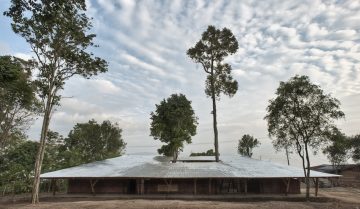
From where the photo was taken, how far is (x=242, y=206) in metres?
20.7

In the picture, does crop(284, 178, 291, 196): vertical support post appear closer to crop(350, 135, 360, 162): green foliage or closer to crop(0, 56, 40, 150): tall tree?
crop(0, 56, 40, 150): tall tree

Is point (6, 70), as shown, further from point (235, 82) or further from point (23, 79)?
point (235, 82)

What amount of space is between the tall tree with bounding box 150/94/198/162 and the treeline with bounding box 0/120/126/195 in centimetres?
1353

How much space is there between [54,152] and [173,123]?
19.5 m

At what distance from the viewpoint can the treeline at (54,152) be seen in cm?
3547

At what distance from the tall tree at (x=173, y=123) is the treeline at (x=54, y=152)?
13.5m

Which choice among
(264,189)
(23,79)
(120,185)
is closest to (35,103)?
Answer: (23,79)

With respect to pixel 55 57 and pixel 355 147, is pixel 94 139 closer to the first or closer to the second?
pixel 55 57

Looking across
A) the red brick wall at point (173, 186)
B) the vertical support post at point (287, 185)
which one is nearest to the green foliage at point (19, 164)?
the red brick wall at point (173, 186)

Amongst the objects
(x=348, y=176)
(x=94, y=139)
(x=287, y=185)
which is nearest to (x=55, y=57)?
(x=287, y=185)

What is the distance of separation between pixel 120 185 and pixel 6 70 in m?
15.6

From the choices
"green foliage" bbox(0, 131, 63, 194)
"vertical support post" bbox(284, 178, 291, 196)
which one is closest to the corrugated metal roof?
"vertical support post" bbox(284, 178, 291, 196)

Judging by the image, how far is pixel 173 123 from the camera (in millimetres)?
46344

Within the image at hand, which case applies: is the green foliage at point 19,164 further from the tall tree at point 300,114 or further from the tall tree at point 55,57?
the tall tree at point 300,114
